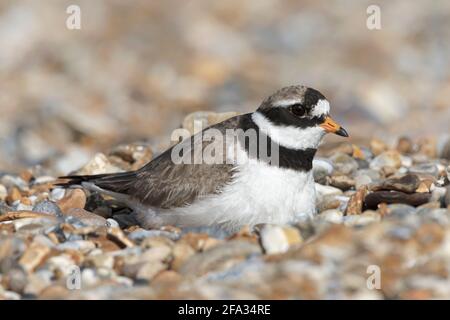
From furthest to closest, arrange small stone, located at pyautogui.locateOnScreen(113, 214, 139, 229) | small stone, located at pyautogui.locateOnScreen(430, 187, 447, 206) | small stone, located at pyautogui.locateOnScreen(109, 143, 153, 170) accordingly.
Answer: small stone, located at pyautogui.locateOnScreen(109, 143, 153, 170) < small stone, located at pyautogui.locateOnScreen(113, 214, 139, 229) < small stone, located at pyautogui.locateOnScreen(430, 187, 447, 206)

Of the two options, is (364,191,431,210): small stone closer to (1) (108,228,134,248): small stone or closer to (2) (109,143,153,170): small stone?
(1) (108,228,134,248): small stone

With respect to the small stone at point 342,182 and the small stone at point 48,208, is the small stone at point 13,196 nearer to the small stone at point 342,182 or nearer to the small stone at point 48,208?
the small stone at point 48,208

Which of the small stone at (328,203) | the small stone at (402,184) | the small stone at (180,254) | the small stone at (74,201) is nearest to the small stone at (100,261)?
the small stone at (180,254)

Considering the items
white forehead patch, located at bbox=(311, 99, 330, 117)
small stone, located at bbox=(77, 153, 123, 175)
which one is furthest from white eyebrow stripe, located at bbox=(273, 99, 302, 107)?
small stone, located at bbox=(77, 153, 123, 175)

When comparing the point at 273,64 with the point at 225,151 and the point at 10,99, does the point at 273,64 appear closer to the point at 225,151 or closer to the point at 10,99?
the point at 10,99

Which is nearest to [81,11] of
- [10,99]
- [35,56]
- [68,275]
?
[35,56]

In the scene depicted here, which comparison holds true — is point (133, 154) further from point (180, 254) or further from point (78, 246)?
point (180, 254)

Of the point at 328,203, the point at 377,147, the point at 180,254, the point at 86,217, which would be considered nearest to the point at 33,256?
the point at 180,254
